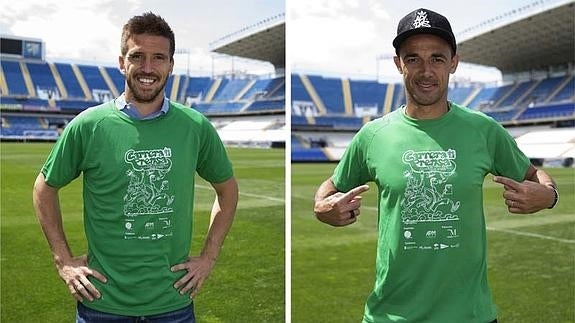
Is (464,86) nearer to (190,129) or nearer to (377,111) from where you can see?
(377,111)

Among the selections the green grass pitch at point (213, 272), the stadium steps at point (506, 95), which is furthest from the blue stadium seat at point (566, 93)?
the green grass pitch at point (213, 272)

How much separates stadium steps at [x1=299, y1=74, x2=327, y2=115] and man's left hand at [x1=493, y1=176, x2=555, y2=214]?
76.2 feet

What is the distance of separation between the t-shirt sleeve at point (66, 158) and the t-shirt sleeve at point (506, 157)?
947 mm

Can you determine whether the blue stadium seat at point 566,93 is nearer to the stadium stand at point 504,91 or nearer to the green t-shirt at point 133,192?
the stadium stand at point 504,91

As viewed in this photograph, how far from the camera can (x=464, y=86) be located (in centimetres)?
2400

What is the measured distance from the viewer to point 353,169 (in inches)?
52.0

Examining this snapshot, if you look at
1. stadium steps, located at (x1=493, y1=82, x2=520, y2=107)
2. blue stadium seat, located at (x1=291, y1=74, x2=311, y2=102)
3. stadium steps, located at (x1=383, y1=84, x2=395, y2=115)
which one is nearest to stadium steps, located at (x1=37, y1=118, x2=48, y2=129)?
blue stadium seat, located at (x1=291, y1=74, x2=311, y2=102)

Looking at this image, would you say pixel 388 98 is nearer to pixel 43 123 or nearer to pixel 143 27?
pixel 43 123

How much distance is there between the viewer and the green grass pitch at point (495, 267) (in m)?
3.17

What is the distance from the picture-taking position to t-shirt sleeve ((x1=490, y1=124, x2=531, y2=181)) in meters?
1.28

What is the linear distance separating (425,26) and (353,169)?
1.16ft

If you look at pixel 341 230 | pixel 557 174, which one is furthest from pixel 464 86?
pixel 341 230

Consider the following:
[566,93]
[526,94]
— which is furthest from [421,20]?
[526,94]

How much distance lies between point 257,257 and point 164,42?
2.94 m
